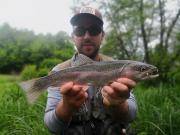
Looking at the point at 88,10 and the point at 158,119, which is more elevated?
the point at 88,10

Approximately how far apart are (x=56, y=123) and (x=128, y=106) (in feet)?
2.02

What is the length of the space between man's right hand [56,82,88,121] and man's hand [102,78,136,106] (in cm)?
17

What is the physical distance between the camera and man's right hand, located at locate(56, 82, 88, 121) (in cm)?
348

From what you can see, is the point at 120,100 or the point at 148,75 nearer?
the point at 148,75

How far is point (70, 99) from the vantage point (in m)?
3.64

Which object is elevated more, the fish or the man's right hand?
the fish

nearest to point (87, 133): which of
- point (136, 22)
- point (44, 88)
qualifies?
point (44, 88)

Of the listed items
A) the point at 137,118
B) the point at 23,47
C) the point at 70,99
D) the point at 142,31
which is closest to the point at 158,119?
the point at 137,118

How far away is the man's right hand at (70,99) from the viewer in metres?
3.48

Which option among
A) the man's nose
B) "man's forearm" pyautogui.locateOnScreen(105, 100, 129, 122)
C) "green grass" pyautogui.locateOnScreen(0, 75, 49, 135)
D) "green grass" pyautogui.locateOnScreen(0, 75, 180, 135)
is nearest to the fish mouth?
"man's forearm" pyautogui.locateOnScreen(105, 100, 129, 122)

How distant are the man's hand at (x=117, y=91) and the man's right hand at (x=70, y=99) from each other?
0.55 ft

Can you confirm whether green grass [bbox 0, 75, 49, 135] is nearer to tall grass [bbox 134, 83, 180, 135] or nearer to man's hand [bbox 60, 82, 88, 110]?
tall grass [bbox 134, 83, 180, 135]

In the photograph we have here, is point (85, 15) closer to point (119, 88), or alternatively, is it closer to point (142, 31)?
point (119, 88)

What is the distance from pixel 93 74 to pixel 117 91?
22 cm
